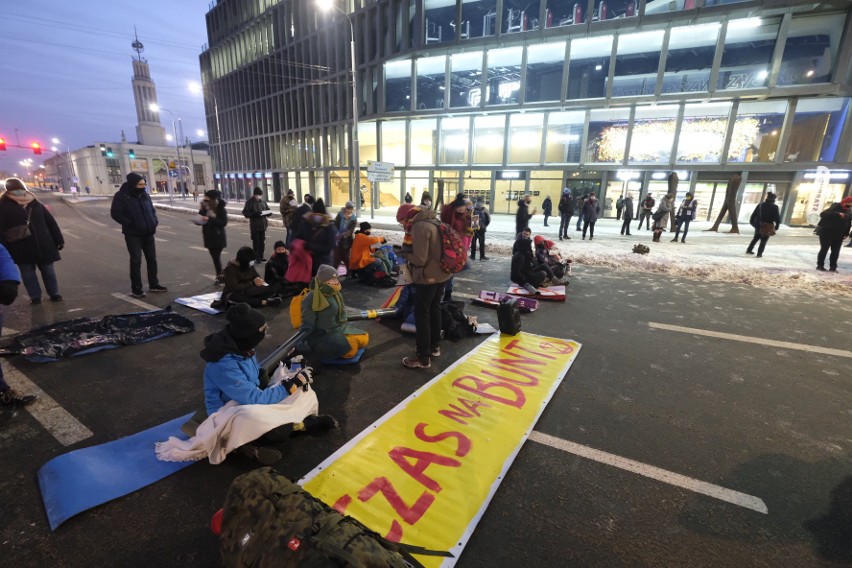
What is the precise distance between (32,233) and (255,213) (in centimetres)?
454

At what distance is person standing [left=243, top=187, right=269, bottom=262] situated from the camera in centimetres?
1030

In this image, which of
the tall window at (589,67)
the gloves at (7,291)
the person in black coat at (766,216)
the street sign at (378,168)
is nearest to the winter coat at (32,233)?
the gloves at (7,291)

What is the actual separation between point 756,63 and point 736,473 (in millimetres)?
26106

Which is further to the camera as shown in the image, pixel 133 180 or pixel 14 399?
pixel 133 180

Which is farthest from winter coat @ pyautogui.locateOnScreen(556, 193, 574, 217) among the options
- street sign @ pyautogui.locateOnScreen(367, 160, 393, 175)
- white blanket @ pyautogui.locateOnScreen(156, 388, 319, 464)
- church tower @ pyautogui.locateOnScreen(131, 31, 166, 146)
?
church tower @ pyautogui.locateOnScreen(131, 31, 166, 146)

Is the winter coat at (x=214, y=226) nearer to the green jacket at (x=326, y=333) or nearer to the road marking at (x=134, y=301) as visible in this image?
the road marking at (x=134, y=301)

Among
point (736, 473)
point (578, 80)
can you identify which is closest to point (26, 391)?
point (736, 473)

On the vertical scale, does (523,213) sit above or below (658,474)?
above

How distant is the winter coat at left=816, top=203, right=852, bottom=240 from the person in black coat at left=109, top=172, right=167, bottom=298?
15926mm

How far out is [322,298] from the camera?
186 inches

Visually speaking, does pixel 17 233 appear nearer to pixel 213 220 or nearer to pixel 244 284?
pixel 213 220

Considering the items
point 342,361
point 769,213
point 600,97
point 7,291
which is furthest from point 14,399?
point 600,97

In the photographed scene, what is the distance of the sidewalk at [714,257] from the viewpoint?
31.2ft

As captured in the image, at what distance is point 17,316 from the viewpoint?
6.21 m
